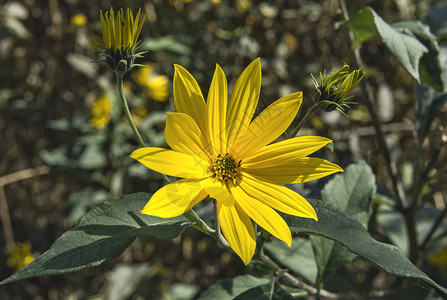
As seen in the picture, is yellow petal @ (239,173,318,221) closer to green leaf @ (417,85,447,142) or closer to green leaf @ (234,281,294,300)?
green leaf @ (234,281,294,300)

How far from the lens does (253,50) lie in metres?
2.58

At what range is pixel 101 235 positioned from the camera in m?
0.77

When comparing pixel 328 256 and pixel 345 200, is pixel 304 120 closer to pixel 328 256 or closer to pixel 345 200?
pixel 345 200

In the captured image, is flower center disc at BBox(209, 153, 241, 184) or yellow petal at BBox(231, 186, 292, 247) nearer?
yellow petal at BBox(231, 186, 292, 247)

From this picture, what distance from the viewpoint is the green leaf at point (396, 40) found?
1.08m

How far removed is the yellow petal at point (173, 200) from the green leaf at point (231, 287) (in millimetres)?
397

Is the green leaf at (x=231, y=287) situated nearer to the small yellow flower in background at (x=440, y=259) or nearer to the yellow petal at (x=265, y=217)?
the yellow petal at (x=265, y=217)

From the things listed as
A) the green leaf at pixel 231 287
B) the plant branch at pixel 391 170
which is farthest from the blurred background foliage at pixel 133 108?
the green leaf at pixel 231 287

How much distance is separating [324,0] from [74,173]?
6.32 ft

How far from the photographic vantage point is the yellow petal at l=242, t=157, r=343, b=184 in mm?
842

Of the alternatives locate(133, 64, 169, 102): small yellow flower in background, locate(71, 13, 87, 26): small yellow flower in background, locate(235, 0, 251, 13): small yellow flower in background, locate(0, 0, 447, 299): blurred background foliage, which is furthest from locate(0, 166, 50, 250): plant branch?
locate(235, 0, 251, 13): small yellow flower in background

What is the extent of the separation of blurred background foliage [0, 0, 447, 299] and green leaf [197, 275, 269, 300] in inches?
42.2

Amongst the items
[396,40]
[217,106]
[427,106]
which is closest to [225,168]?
[217,106]

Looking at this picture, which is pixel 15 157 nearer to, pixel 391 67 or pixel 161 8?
pixel 161 8
